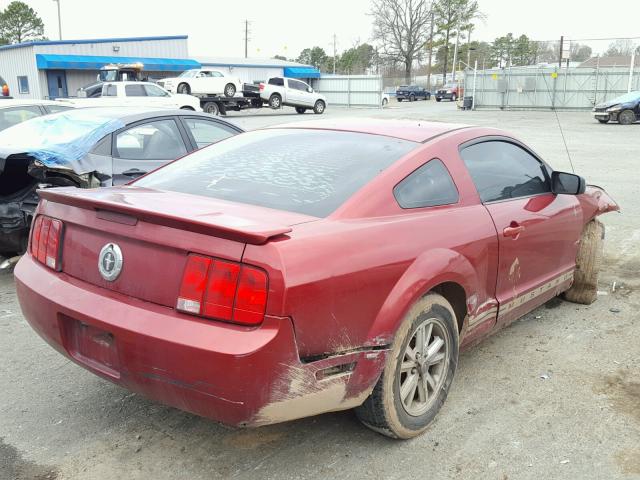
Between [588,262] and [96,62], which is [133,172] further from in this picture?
[96,62]

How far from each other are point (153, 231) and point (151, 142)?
3.90 meters

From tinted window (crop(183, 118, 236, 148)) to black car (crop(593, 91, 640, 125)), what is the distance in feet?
74.6

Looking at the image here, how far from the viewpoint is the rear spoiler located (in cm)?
233

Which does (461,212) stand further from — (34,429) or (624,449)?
(34,429)

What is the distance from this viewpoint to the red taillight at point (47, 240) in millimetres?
2916

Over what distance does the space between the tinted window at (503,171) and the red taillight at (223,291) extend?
174 cm

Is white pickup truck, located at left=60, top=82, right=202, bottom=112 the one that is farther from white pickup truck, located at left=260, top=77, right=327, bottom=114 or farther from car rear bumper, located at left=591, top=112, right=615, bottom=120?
car rear bumper, located at left=591, top=112, right=615, bottom=120

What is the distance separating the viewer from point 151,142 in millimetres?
6152

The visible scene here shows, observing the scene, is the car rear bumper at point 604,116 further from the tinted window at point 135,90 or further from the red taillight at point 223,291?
the red taillight at point 223,291

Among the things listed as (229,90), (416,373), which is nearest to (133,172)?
(416,373)

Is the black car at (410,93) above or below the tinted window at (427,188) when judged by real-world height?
below

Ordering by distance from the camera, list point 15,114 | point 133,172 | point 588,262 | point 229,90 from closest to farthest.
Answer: point 588,262
point 133,172
point 15,114
point 229,90

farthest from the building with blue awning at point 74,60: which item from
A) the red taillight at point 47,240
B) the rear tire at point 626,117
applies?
the red taillight at point 47,240

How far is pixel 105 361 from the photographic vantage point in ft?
8.63
